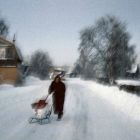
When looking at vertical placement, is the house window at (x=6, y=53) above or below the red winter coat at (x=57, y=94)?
above

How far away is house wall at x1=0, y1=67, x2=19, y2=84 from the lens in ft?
121

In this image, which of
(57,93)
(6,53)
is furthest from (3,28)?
(57,93)

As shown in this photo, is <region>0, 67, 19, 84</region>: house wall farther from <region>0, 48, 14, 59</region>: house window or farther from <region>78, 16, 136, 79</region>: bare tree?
<region>78, 16, 136, 79</region>: bare tree

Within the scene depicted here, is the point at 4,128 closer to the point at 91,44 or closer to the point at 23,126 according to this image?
the point at 23,126

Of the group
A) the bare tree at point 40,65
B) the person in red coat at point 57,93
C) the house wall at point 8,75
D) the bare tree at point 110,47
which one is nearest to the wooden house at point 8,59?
the house wall at point 8,75

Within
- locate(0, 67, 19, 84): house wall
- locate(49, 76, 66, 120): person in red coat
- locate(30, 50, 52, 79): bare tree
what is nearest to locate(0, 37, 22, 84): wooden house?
locate(0, 67, 19, 84): house wall

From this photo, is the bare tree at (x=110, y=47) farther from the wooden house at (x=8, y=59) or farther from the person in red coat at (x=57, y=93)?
the person in red coat at (x=57, y=93)

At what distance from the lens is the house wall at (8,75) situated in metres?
37.0

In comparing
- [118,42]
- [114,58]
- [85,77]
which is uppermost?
[118,42]

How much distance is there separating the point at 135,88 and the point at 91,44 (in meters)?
26.3

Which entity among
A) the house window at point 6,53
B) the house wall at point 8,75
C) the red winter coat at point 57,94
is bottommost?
the house wall at point 8,75

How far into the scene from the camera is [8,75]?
1467 inches

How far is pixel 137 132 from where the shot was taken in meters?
8.17

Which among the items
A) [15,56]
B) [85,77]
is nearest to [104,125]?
[15,56]
